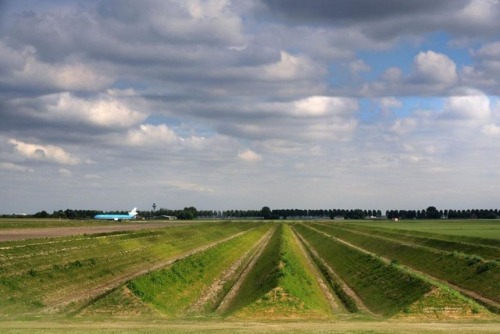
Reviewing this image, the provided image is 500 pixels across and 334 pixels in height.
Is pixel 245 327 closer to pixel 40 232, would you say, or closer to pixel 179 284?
pixel 179 284

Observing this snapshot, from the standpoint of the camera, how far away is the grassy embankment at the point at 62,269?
35.3 metres

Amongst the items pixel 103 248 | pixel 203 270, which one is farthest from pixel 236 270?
pixel 103 248

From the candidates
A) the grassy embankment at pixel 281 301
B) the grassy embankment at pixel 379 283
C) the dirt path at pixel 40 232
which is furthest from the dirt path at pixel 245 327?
the dirt path at pixel 40 232

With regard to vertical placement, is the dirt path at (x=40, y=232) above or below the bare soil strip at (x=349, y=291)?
above

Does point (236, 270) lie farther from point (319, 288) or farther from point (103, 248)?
point (103, 248)

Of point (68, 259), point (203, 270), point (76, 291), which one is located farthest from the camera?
point (68, 259)

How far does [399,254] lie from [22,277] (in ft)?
126

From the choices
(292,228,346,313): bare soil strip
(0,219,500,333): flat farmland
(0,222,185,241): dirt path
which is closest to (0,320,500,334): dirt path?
(0,219,500,333): flat farmland

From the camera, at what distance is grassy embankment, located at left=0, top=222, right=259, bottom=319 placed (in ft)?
116

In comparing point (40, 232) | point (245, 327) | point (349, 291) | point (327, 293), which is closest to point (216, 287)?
point (327, 293)

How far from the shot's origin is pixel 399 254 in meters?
65.4

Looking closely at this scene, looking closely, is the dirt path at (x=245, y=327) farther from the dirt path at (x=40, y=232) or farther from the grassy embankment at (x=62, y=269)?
the dirt path at (x=40, y=232)

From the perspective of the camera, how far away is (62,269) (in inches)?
1779

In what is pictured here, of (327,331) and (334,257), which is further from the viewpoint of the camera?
(334,257)
